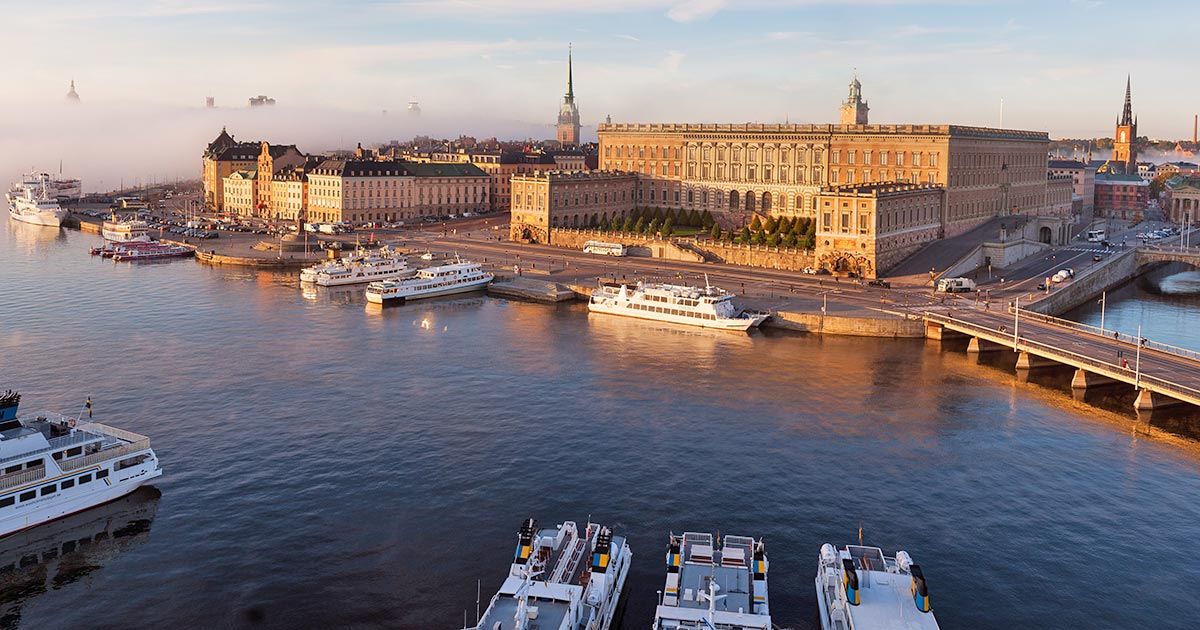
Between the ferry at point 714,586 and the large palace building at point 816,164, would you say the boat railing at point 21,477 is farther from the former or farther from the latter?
the large palace building at point 816,164

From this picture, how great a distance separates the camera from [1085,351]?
7556cm

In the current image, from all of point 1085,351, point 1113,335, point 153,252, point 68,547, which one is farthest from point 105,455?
point 153,252

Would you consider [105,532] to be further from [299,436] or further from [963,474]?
[963,474]

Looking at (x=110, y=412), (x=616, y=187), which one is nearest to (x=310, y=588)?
(x=110, y=412)

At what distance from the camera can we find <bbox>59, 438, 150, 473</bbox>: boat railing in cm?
A: 4866

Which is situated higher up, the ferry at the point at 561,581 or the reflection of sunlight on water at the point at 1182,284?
the reflection of sunlight on water at the point at 1182,284

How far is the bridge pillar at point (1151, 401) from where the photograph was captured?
6688 cm

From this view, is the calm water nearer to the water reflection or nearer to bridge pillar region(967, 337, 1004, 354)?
the water reflection

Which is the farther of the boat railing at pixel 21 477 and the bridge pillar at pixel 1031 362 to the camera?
the bridge pillar at pixel 1031 362

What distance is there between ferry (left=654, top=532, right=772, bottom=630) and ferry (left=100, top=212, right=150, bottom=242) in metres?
136

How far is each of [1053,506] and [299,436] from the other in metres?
39.1

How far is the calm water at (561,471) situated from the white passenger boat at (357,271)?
2786 cm

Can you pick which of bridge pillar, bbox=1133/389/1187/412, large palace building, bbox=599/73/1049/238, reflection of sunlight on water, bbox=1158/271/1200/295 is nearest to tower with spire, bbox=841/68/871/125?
large palace building, bbox=599/73/1049/238

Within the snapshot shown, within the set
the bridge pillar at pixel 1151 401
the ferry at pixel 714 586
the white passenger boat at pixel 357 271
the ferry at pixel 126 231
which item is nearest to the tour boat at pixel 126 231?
the ferry at pixel 126 231
